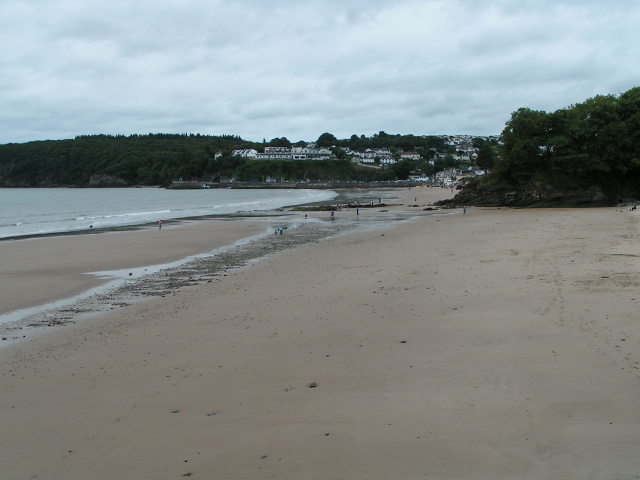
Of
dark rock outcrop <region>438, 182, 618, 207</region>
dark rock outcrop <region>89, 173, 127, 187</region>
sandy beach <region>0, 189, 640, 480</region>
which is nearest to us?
sandy beach <region>0, 189, 640, 480</region>

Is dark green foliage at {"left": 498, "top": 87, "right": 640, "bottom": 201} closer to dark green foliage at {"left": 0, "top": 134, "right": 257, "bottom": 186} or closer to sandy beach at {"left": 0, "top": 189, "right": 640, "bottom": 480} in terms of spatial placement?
sandy beach at {"left": 0, "top": 189, "right": 640, "bottom": 480}

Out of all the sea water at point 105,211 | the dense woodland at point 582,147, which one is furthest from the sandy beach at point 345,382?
the dense woodland at point 582,147

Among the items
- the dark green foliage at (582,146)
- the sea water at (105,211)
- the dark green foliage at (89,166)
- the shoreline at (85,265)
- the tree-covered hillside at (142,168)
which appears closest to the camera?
the shoreline at (85,265)

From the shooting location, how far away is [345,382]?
6070 mm

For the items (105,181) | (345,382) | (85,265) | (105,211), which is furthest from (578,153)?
(105,181)

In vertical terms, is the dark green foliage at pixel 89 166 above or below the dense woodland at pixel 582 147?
above

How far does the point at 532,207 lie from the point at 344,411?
4105 cm

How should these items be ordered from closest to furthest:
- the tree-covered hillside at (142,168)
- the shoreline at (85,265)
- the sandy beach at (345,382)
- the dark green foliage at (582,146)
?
1. the sandy beach at (345,382)
2. the shoreline at (85,265)
3. the dark green foliage at (582,146)
4. the tree-covered hillside at (142,168)

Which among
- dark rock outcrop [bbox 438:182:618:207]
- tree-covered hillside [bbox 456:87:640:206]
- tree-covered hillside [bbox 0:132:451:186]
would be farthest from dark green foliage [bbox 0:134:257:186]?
tree-covered hillside [bbox 456:87:640:206]

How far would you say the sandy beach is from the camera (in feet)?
14.5

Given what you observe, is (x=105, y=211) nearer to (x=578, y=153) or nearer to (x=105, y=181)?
(x=578, y=153)

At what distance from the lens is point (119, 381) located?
6492 millimetres

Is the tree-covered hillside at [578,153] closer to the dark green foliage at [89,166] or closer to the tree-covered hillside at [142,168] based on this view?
the tree-covered hillside at [142,168]

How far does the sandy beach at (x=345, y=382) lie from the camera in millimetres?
4406
